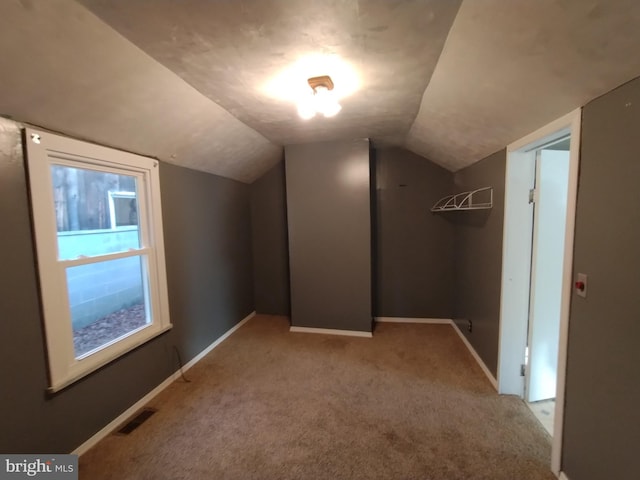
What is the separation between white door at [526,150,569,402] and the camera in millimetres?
2146

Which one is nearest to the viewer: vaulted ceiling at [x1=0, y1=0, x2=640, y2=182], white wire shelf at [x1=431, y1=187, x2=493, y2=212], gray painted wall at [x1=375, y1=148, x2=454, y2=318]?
vaulted ceiling at [x1=0, y1=0, x2=640, y2=182]

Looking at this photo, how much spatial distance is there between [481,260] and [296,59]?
2486mm

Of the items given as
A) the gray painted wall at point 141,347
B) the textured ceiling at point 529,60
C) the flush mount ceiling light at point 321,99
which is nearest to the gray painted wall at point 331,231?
the gray painted wall at point 141,347

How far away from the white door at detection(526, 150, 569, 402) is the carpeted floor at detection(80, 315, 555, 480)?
0.33 m

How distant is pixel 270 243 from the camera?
4379 millimetres

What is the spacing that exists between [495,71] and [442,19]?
0.42 m

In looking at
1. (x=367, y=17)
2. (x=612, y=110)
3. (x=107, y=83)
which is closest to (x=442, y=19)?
(x=367, y=17)

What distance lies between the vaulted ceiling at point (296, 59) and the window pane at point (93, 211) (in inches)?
11.5

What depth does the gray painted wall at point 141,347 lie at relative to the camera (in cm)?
150

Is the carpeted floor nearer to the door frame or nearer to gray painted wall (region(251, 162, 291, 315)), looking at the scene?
the door frame

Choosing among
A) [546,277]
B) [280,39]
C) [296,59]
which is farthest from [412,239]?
[280,39]

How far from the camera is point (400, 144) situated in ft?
Answer: 12.1

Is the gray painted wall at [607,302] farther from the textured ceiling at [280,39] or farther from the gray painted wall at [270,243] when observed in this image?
the gray painted wall at [270,243]

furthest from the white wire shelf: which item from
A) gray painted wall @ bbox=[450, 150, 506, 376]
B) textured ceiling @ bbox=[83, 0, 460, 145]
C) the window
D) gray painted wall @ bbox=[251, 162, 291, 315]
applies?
the window
